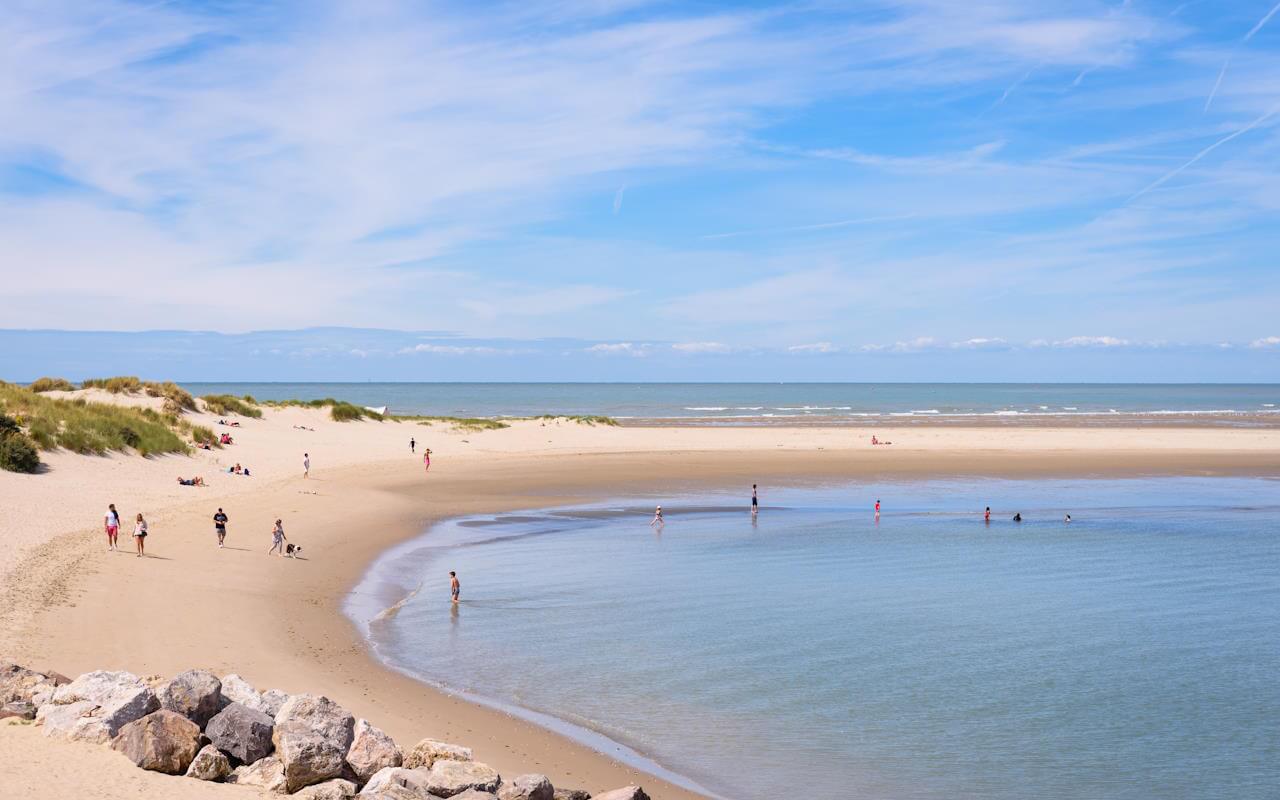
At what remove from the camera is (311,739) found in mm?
10930

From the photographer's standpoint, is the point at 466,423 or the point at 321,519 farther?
the point at 466,423

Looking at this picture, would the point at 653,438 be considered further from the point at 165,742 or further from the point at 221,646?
the point at 165,742

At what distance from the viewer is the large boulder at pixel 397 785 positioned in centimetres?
1000

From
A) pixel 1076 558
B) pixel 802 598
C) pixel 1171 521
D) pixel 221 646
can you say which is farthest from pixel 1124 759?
pixel 1171 521

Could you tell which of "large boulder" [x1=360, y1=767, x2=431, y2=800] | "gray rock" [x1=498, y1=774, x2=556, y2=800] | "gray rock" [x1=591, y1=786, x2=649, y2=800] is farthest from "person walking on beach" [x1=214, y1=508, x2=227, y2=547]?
"gray rock" [x1=591, y1=786, x2=649, y2=800]

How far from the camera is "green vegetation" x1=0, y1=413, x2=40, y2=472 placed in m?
33.7

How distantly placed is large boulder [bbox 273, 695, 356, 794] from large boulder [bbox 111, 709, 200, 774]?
928 mm

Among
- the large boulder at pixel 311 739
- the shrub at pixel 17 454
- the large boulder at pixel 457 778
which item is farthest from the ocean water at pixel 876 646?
the shrub at pixel 17 454

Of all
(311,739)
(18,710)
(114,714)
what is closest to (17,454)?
(18,710)

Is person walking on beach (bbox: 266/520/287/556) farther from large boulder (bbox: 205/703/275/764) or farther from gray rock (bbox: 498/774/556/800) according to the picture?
gray rock (bbox: 498/774/556/800)

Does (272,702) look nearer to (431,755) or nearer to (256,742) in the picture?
(256,742)

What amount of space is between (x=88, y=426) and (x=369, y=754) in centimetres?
3701

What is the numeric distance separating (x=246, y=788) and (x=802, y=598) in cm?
1607

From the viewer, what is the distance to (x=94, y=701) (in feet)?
38.6
